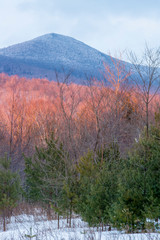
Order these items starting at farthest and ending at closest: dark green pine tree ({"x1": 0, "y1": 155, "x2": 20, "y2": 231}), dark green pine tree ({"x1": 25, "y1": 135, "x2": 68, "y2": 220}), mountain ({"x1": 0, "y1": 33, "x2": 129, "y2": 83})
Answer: mountain ({"x1": 0, "y1": 33, "x2": 129, "y2": 83}) < dark green pine tree ({"x1": 25, "y1": 135, "x2": 68, "y2": 220}) < dark green pine tree ({"x1": 0, "y1": 155, "x2": 20, "y2": 231})

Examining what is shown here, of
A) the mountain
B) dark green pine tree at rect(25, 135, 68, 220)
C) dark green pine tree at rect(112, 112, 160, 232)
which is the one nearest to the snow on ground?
dark green pine tree at rect(112, 112, 160, 232)

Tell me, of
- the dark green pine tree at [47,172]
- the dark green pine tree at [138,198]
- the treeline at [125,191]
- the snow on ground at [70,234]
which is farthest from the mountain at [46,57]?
the dark green pine tree at [138,198]

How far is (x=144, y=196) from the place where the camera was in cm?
716

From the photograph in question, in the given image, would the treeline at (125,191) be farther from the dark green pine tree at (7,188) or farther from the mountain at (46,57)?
the mountain at (46,57)

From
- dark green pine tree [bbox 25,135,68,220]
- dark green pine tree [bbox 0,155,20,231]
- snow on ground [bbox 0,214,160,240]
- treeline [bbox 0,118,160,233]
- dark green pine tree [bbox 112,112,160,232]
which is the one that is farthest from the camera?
dark green pine tree [bbox 25,135,68,220]

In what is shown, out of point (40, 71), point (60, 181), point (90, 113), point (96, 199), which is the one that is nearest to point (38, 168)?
point (60, 181)

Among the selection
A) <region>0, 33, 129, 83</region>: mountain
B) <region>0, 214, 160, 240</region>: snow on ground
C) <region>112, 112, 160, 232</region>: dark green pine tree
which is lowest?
<region>0, 214, 160, 240</region>: snow on ground

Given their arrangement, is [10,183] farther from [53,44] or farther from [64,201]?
[53,44]

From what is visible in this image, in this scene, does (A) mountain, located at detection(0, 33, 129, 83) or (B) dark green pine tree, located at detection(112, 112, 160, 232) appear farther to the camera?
(A) mountain, located at detection(0, 33, 129, 83)

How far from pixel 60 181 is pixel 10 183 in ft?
9.04

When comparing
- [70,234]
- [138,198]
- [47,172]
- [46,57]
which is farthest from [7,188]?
[46,57]

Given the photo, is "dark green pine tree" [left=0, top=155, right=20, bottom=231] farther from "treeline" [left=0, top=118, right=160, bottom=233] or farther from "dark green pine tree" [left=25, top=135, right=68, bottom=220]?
"treeline" [left=0, top=118, right=160, bottom=233]

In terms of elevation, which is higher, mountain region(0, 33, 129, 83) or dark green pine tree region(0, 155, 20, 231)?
mountain region(0, 33, 129, 83)

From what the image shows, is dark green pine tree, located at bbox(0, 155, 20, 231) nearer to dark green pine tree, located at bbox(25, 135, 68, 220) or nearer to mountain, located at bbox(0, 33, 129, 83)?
dark green pine tree, located at bbox(25, 135, 68, 220)
